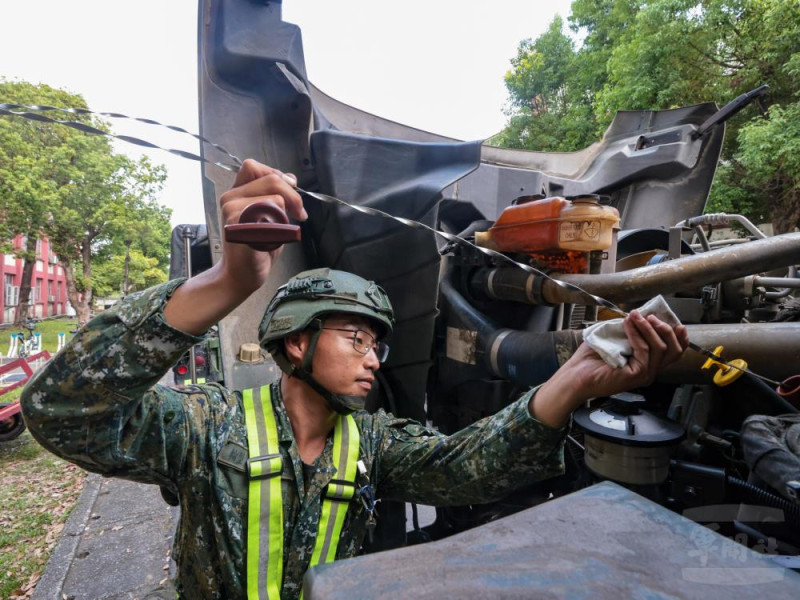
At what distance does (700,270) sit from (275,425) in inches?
64.1

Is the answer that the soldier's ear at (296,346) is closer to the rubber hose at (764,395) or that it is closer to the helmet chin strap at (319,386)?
the helmet chin strap at (319,386)

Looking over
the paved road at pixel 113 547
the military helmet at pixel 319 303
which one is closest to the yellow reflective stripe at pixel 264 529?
the military helmet at pixel 319 303

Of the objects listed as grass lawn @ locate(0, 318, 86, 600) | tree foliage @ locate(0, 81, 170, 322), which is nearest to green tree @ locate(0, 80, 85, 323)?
tree foliage @ locate(0, 81, 170, 322)

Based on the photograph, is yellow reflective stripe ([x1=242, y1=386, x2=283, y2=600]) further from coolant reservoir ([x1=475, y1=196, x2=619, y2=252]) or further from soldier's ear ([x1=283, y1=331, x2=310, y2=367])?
coolant reservoir ([x1=475, y1=196, x2=619, y2=252])

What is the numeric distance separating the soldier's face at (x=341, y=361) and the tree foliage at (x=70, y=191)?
20425mm

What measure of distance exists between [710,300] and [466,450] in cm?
142

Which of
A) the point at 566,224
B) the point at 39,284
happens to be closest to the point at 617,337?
the point at 566,224

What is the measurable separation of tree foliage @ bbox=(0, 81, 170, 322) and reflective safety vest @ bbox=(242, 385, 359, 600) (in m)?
20.4

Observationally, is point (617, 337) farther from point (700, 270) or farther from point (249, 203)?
point (249, 203)

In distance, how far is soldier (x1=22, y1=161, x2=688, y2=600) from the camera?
3.97ft

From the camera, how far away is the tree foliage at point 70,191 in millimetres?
17531

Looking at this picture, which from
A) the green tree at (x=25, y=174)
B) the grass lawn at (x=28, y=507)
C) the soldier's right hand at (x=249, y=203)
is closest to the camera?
the soldier's right hand at (x=249, y=203)

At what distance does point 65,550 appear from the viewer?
3889 millimetres

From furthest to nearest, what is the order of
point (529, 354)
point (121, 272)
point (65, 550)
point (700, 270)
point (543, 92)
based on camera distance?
point (121, 272), point (543, 92), point (65, 550), point (529, 354), point (700, 270)
